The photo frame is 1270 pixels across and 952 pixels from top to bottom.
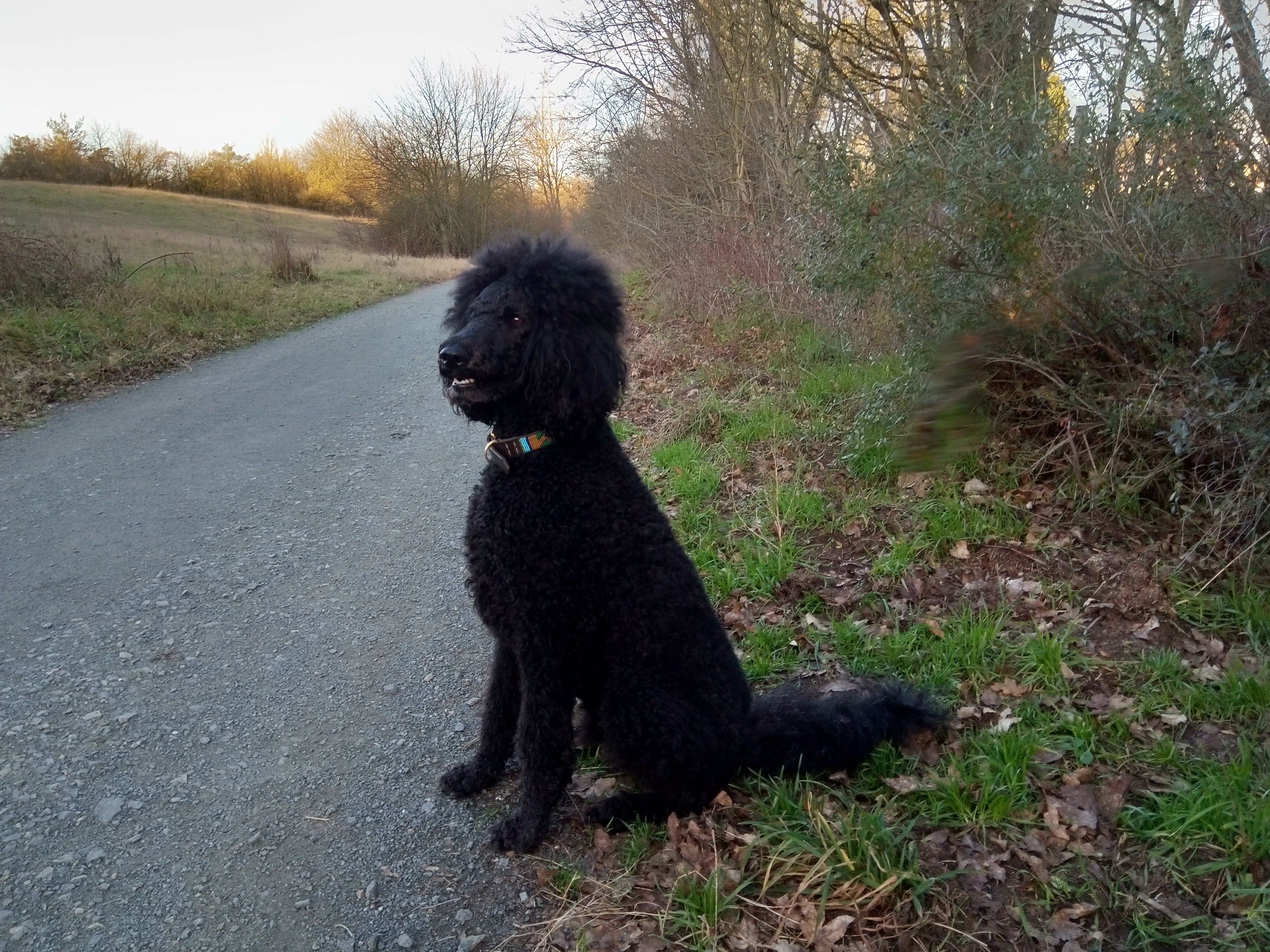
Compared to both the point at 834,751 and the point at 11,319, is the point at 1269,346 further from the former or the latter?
the point at 11,319

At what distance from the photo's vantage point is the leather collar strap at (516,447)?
2.68 metres

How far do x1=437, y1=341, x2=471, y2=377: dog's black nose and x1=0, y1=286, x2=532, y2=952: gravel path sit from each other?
60.4 inches

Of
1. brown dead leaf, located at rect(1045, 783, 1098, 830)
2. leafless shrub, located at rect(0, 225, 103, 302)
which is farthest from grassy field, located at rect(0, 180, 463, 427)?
brown dead leaf, located at rect(1045, 783, 1098, 830)

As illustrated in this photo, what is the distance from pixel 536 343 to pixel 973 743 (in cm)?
203

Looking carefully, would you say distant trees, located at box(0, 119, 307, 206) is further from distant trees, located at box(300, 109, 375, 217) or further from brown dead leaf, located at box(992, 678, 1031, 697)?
brown dead leaf, located at box(992, 678, 1031, 697)

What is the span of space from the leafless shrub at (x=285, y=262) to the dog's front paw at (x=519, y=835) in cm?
1648

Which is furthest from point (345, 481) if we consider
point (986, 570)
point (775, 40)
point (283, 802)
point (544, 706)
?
point (775, 40)

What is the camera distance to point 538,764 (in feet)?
8.57

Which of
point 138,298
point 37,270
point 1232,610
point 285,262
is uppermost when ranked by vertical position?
point 285,262

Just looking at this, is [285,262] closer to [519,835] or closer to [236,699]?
[236,699]

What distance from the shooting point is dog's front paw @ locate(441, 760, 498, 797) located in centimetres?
283

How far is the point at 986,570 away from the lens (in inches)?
150

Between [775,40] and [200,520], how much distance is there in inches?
331

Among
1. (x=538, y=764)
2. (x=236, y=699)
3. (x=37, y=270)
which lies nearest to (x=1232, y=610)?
(x=538, y=764)
